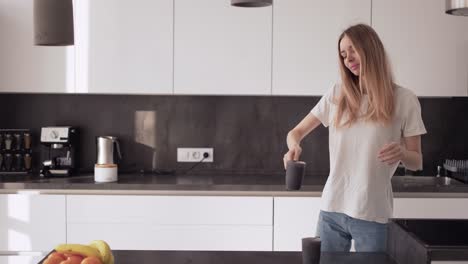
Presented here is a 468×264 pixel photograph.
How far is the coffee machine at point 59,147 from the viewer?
351 cm

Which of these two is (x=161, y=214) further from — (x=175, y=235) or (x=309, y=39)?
(x=309, y=39)

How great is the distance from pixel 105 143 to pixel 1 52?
777 mm

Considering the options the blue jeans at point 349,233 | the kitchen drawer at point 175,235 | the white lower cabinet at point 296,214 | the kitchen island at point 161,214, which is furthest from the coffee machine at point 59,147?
the blue jeans at point 349,233

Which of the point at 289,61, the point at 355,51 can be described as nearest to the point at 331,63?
the point at 289,61

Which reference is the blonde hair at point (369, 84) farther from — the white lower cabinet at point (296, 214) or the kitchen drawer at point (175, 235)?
the kitchen drawer at point (175, 235)

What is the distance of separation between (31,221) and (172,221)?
76 cm

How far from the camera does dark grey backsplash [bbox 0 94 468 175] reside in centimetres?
380

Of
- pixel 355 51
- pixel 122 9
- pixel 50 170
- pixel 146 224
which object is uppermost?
pixel 122 9

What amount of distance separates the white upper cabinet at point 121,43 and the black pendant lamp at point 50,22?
1740 mm

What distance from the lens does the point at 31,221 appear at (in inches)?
127

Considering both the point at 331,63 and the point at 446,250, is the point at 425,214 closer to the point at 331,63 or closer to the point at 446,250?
the point at 331,63

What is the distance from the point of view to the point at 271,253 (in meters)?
1.95

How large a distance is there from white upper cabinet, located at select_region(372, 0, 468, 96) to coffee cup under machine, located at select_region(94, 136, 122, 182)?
1.68 meters

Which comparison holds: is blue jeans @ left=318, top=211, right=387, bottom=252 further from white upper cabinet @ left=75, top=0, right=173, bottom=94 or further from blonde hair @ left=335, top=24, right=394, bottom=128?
white upper cabinet @ left=75, top=0, right=173, bottom=94
